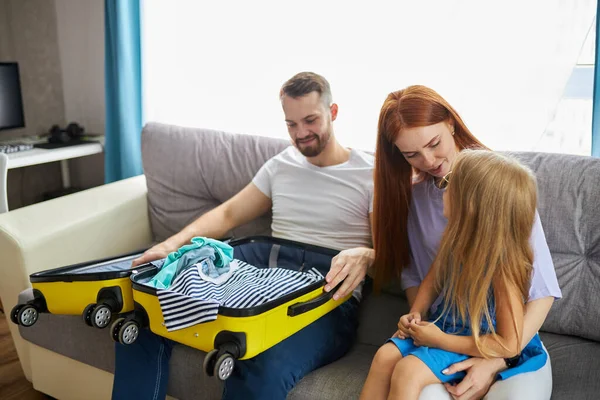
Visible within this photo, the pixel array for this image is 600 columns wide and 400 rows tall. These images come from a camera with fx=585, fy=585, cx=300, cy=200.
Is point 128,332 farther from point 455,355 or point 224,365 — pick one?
point 455,355

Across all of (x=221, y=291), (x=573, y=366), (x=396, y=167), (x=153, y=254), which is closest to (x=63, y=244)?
(x=153, y=254)

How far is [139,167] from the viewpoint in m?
3.03

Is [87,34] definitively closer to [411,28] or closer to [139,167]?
[139,167]

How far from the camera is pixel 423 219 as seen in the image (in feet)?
5.27

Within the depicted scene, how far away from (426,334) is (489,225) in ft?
0.92

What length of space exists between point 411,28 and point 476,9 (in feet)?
0.83

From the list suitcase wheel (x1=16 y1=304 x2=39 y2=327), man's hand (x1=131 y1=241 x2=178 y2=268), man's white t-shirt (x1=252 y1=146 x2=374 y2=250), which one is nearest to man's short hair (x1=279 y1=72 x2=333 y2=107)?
man's white t-shirt (x1=252 y1=146 x2=374 y2=250)

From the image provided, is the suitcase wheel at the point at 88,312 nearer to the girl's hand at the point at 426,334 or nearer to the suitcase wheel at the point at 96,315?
the suitcase wheel at the point at 96,315

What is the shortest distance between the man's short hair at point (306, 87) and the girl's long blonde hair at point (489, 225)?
622mm

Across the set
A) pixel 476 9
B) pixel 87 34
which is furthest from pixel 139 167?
pixel 476 9

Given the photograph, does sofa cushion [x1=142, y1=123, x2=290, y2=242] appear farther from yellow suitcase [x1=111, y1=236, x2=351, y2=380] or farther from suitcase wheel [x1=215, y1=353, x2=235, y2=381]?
suitcase wheel [x1=215, y1=353, x2=235, y2=381]

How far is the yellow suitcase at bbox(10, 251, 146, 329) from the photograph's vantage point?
153 centimetres

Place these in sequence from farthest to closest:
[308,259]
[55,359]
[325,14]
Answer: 1. [325,14]
2. [55,359]
3. [308,259]

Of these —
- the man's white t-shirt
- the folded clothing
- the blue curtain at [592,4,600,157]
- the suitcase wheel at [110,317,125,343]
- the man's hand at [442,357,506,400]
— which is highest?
the blue curtain at [592,4,600,157]
